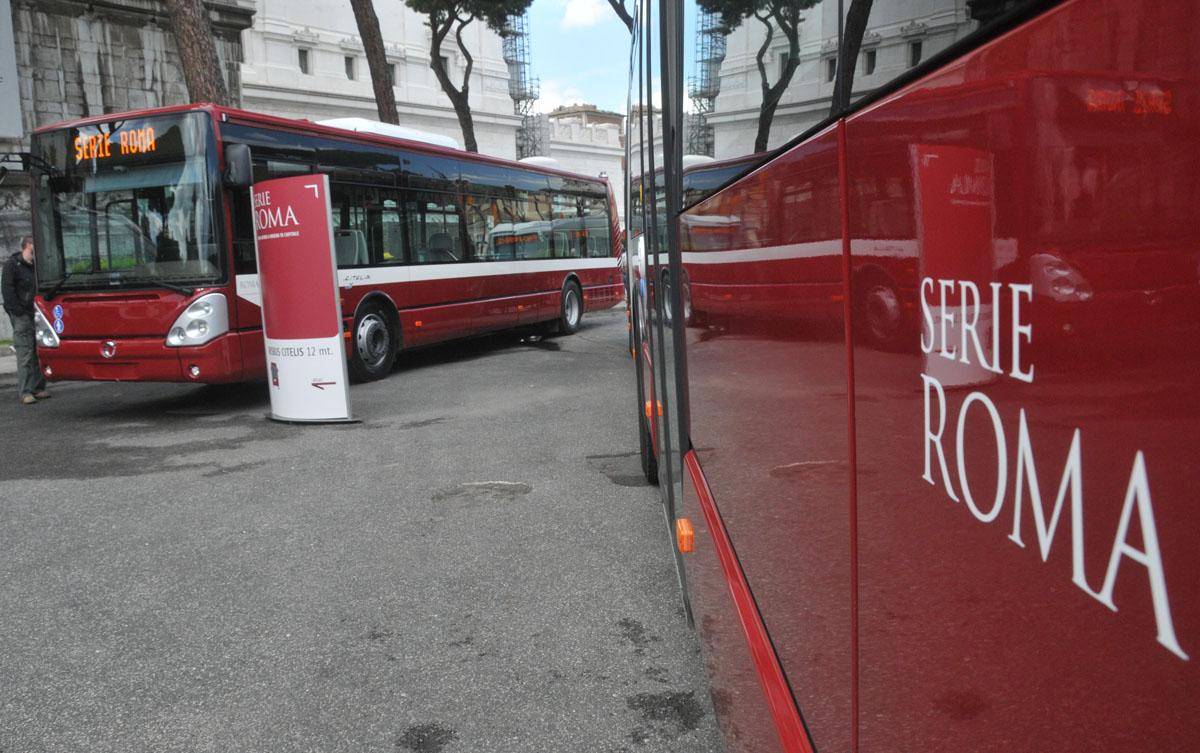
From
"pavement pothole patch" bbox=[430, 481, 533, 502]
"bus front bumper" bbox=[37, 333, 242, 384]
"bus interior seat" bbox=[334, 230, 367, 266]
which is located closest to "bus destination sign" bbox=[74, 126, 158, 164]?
"bus front bumper" bbox=[37, 333, 242, 384]

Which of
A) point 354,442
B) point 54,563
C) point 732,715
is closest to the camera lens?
point 732,715

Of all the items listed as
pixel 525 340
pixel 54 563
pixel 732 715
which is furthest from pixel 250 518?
pixel 525 340

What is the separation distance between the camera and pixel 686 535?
2924 mm

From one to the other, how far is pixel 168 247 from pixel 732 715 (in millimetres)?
8462

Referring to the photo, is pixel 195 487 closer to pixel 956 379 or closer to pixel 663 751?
pixel 663 751

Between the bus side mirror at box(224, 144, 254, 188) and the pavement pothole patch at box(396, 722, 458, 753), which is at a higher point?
the bus side mirror at box(224, 144, 254, 188)

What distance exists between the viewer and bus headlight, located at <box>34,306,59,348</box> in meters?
9.41

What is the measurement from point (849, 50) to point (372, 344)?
10541mm

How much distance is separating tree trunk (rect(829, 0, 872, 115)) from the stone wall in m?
20.7

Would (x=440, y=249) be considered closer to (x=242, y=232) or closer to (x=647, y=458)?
(x=242, y=232)

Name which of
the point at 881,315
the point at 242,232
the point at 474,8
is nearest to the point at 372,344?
the point at 242,232

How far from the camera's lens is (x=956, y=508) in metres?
0.90

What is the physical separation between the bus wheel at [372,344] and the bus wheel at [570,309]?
5506mm

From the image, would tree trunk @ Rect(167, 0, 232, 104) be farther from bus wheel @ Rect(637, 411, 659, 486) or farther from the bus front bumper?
bus wheel @ Rect(637, 411, 659, 486)
